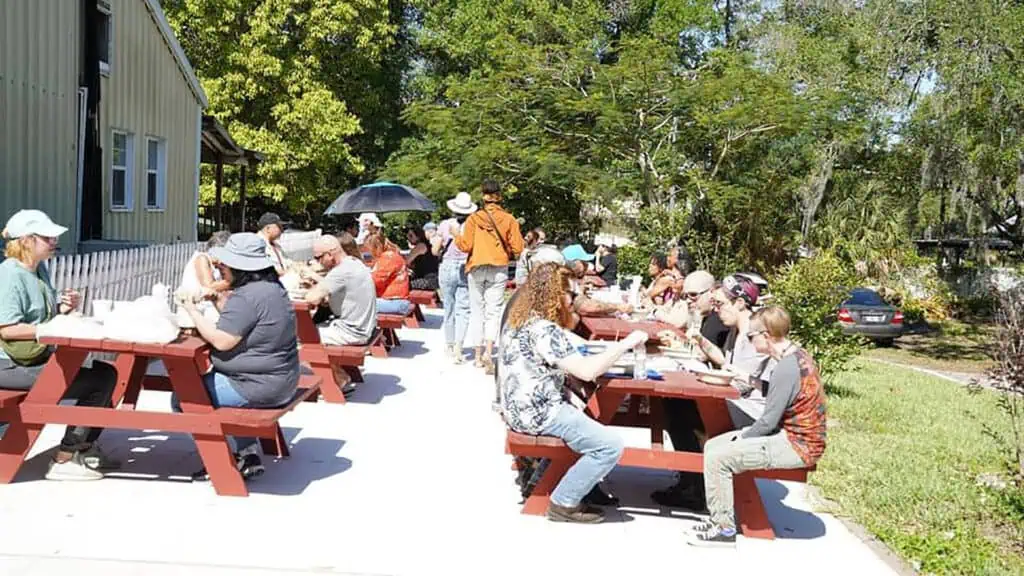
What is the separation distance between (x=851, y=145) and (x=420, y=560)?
25.4 metres

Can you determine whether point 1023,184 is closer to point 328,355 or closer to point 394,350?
point 394,350

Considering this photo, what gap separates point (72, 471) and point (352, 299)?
3.09m

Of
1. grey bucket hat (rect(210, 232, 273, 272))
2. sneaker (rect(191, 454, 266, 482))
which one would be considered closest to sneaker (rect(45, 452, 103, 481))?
sneaker (rect(191, 454, 266, 482))

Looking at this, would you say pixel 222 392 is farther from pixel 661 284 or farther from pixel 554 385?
pixel 661 284

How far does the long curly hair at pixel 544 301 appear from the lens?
221 inches

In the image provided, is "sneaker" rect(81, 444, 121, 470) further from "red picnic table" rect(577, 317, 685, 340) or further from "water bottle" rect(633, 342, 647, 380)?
"red picnic table" rect(577, 317, 685, 340)

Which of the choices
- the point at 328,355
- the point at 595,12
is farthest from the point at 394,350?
the point at 595,12

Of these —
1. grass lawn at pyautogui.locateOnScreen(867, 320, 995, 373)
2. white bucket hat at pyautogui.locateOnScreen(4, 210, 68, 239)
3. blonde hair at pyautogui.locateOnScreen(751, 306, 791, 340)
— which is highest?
white bucket hat at pyautogui.locateOnScreen(4, 210, 68, 239)

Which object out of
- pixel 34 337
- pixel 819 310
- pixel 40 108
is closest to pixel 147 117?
pixel 40 108

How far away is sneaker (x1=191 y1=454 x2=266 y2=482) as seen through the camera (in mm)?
6039

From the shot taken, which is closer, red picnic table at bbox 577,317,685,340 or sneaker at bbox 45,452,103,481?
Answer: sneaker at bbox 45,452,103,481

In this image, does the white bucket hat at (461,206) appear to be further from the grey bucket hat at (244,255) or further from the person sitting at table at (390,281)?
the grey bucket hat at (244,255)

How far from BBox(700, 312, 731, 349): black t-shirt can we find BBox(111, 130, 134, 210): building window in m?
11.6

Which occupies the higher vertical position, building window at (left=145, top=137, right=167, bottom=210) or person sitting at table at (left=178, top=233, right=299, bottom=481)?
building window at (left=145, top=137, right=167, bottom=210)
